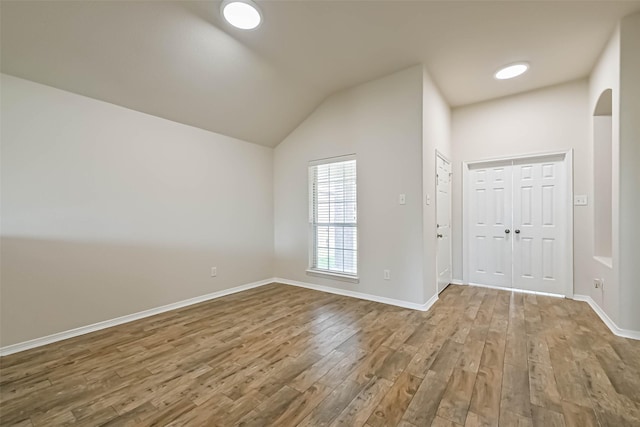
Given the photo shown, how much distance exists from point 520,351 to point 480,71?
3116mm

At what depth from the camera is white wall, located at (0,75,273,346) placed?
232cm

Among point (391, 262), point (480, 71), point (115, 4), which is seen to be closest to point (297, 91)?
point (115, 4)

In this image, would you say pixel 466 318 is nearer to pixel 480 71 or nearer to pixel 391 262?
pixel 391 262

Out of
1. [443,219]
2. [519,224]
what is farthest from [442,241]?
[519,224]

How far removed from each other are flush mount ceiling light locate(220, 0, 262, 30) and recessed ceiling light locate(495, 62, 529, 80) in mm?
2929

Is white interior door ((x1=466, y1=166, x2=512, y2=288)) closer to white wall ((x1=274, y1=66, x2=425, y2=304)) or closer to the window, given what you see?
white wall ((x1=274, y1=66, x2=425, y2=304))

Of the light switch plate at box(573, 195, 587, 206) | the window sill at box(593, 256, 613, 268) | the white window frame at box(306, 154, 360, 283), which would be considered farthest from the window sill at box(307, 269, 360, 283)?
the light switch plate at box(573, 195, 587, 206)

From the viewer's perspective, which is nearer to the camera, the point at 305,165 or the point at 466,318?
the point at 466,318

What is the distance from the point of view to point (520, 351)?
86.5 inches

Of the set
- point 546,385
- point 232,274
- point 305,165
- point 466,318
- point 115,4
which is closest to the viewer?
point 546,385

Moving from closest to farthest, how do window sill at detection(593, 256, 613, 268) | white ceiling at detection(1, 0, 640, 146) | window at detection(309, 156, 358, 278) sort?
white ceiling at detection(1, 0, 640, 146) → window sill at detection(593, 256, 613, 268) → window at detection(309, 156, 358, 278)

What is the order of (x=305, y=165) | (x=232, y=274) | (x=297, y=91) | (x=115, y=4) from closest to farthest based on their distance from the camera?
(x=115, y=4) → (x=297, y=91) → (x=232, y=274) → (x=305, y=165)

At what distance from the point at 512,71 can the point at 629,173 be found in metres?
1.69

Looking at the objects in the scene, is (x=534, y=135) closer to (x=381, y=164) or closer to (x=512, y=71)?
(x=512, y=71)
